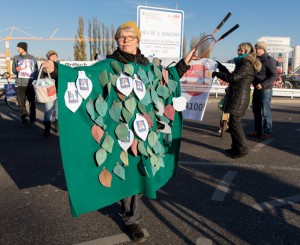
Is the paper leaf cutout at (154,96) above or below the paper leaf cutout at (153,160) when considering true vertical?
above

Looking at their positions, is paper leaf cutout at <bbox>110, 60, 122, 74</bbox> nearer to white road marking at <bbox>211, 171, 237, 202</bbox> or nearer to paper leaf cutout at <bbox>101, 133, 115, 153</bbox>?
paper leaf cutout at <bbox>101, 133, 115, 153</bbox>

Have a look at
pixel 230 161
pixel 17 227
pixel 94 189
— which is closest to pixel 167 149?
pixel 94 189

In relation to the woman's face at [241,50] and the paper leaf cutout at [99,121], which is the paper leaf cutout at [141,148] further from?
the woman's face at [241,50]

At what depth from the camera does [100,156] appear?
2.62m

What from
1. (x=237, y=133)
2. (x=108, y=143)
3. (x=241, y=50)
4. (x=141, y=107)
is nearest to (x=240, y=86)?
(x=241, y=50)

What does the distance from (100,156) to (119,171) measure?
24 cm

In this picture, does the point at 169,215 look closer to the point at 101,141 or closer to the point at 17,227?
the point at 101,141

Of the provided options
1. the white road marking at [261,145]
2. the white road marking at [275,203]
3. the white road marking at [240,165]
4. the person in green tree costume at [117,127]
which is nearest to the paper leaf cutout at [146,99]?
the person in green tree costume at [117,127]

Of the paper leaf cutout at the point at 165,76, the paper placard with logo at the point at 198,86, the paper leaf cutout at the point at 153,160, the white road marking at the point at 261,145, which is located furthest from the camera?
the paper placard with logo at the point at 198,86

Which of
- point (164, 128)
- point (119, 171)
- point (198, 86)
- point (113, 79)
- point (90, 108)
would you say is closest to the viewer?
point (90, 108)

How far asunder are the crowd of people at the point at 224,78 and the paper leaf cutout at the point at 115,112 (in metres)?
0.35

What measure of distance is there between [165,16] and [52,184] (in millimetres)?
6249

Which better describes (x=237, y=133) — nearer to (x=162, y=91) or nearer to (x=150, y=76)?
(x=162, y=91)

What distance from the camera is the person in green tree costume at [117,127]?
249cm
